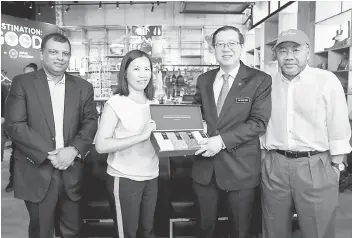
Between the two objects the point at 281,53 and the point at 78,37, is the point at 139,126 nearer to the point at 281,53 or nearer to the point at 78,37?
the point at 281,53

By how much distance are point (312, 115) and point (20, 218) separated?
309 cm

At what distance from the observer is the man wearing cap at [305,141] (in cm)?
195

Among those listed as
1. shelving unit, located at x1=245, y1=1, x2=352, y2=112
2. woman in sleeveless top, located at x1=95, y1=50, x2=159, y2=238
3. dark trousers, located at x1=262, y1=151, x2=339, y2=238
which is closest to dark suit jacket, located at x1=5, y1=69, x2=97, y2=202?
woman in sleeveless top, located at x1=95, y1=50, x2=159, y2=238

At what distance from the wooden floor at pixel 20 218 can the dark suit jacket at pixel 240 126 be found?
146 centimetres

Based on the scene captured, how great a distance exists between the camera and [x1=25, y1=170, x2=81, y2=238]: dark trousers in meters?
1.99

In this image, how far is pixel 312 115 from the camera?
1.96 metres

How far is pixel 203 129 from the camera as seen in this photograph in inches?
75.2

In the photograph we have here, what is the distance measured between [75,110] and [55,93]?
0.53 ft

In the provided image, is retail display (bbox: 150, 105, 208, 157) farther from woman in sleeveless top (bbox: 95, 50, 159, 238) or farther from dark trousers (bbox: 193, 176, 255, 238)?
dark trousers (bbox: 193, 176, 255, 238)

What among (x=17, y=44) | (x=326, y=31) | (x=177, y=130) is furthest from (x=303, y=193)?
(x=17, y=44)

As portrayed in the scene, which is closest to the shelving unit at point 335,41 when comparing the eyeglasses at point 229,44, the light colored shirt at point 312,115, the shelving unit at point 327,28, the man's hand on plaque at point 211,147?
the shelving unit at point 327,28

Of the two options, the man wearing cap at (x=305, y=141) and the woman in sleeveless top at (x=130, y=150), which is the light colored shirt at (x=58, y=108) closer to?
the woman in sleeveless top at (x=130, y=150)

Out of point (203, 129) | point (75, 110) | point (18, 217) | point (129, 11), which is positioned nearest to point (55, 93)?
point (75, 110)

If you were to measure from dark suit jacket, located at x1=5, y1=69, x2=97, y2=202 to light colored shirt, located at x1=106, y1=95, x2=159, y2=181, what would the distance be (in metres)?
0.31
